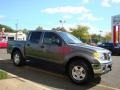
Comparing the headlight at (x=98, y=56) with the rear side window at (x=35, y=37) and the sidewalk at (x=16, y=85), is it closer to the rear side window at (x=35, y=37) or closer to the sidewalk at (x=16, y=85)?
the sidewalk at (x=16, y=85)

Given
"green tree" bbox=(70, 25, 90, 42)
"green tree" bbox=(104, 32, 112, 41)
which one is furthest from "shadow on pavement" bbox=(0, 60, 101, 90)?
"green tree" bbox=(104, 32, 112, 41)

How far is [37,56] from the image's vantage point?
12.6m

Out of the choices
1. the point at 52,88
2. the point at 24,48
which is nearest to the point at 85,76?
the point at 52,88

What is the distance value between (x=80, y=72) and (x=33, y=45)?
10.0 ft

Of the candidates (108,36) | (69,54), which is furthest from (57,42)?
(108,36)

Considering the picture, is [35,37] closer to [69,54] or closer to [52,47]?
[52,47]

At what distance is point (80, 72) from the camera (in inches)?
421

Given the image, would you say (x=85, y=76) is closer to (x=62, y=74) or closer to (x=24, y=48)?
(x=62, y=74)

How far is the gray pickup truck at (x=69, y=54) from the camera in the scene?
415 inches

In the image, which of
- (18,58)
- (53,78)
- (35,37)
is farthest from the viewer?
(18,58)

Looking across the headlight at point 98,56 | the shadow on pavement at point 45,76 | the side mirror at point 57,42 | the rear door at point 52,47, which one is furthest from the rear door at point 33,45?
the headlight at point 98,56

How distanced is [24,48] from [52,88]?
4.23 metres

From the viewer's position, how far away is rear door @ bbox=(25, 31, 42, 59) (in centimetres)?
1261

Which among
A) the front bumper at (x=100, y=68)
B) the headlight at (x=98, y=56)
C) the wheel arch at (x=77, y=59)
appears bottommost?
the front bumper at (x=100, y=68)
